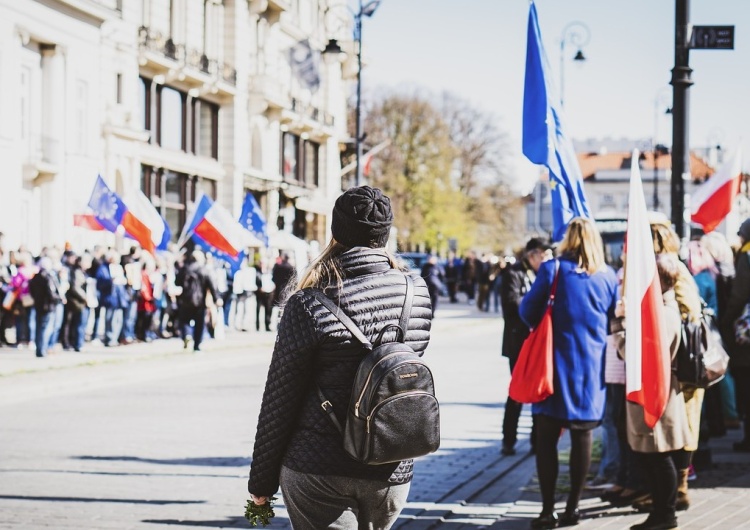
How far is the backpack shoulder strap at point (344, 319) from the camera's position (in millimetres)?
3949

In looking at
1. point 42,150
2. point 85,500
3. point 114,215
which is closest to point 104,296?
point 114,215

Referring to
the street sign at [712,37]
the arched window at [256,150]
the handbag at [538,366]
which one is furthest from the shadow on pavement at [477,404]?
the arched window at [256,150]

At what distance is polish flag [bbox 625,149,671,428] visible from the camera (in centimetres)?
625

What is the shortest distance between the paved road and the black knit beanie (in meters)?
3.69

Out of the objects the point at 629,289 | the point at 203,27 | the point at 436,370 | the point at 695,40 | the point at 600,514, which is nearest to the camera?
the point at 629,289

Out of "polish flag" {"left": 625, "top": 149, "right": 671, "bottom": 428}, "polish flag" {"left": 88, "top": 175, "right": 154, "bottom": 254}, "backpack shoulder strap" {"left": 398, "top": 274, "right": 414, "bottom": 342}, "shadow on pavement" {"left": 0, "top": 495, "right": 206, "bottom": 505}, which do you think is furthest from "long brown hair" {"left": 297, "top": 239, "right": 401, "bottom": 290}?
"polish flag" {"left": 88, "top": 175, "right": 154, "bottom": 254}

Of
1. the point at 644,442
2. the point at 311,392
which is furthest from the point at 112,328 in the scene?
the point at 311,392

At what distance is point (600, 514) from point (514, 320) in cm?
266

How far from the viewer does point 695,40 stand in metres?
9.61

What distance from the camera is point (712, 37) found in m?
9.60

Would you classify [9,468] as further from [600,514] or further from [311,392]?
[311,392]

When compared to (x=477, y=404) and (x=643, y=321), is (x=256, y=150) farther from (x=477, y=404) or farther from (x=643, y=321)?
(x=643, y=321)

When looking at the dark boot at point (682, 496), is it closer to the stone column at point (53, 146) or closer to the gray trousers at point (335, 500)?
the gray trousers at point (335, 500)

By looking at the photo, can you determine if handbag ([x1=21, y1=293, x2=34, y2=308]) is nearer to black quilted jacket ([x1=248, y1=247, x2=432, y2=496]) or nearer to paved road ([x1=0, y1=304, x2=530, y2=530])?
paved road ([x1=0, y1=304, x2=530, y2=530])
